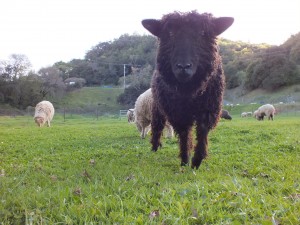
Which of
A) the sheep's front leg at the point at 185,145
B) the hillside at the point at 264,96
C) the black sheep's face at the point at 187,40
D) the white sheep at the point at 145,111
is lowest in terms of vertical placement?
the sheep's front leg at the point at 185,145

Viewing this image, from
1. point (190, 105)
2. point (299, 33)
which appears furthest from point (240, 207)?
point (299, 33)

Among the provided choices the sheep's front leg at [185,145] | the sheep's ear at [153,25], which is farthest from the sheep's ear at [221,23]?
the sheep's front leg at [185,145]

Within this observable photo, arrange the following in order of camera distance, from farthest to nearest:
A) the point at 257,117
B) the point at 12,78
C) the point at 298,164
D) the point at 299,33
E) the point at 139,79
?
the point at 299,33
the point at 139,79
the point at 12,78
the point at 257,117
the point at 298,164

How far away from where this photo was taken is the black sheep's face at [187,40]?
17.1ft

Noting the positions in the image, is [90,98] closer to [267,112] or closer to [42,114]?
[267,112]

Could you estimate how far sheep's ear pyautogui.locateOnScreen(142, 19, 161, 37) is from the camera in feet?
20.2

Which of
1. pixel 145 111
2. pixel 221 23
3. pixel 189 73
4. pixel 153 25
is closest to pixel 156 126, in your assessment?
pixel 153 25

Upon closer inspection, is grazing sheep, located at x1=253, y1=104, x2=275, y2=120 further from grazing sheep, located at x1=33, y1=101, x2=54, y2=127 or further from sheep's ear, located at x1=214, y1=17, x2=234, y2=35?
sheep's ear, located at x1=214, y1=17, x2=234, y2=35

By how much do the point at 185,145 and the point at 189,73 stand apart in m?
1.70

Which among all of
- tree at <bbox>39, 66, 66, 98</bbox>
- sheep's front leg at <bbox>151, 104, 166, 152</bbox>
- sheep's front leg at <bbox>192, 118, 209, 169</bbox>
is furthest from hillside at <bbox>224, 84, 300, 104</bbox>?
sheep's front leg at <bbox>192, 118, 209, 169</bbox>

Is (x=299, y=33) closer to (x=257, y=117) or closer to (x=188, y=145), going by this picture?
(x=257, y=117)

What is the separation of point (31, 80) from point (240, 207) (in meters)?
64.0

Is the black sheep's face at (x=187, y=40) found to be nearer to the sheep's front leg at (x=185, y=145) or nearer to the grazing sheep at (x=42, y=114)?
the sheep's front leg at (x=185, y=145)

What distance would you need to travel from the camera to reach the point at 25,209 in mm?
2902
